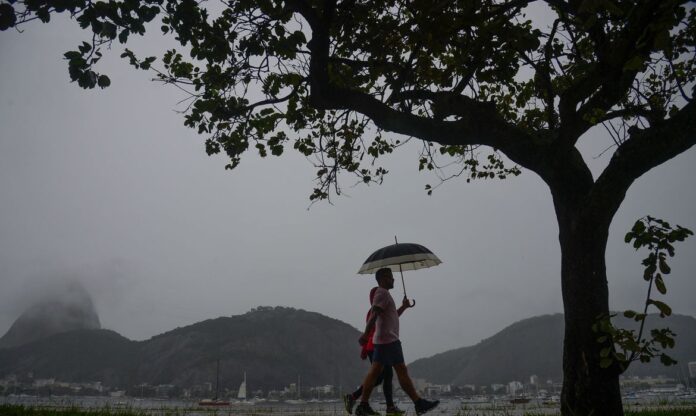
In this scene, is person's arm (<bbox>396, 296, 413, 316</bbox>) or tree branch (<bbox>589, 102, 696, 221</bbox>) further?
person's arm (<bbox>396, 296, 413, 316</bbox>)

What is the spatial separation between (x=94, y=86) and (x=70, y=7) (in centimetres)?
79

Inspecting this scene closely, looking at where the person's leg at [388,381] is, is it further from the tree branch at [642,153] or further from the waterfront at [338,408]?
the tree branch at [642,153]

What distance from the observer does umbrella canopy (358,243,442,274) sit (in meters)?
7.41

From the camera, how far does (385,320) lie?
6.05m

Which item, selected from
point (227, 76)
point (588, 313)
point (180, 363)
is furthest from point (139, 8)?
point (180, 363)

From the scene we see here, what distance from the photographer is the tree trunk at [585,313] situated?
4.30 m

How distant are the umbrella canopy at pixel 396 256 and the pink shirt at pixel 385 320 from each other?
4.27 feet

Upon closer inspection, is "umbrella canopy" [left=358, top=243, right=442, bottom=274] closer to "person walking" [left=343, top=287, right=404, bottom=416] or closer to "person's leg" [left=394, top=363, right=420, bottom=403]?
"person walking" [left=343, top=287, right=404, bottom=416]

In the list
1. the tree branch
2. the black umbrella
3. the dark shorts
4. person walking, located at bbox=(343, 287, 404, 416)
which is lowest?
person walking, located at bbox=(343, 287, 404, 416)

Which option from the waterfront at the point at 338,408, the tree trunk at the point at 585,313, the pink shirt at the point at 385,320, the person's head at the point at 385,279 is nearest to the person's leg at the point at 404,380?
the pink shirt at the point at 385,320

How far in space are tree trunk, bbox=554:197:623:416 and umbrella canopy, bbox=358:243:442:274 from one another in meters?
2.80

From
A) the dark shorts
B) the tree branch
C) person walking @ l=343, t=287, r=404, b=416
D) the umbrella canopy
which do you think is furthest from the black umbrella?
the tree branch

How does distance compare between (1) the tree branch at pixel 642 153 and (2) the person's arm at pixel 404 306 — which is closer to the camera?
(1) the tree branch at pixel 642 153

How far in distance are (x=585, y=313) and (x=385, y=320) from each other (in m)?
2.57
